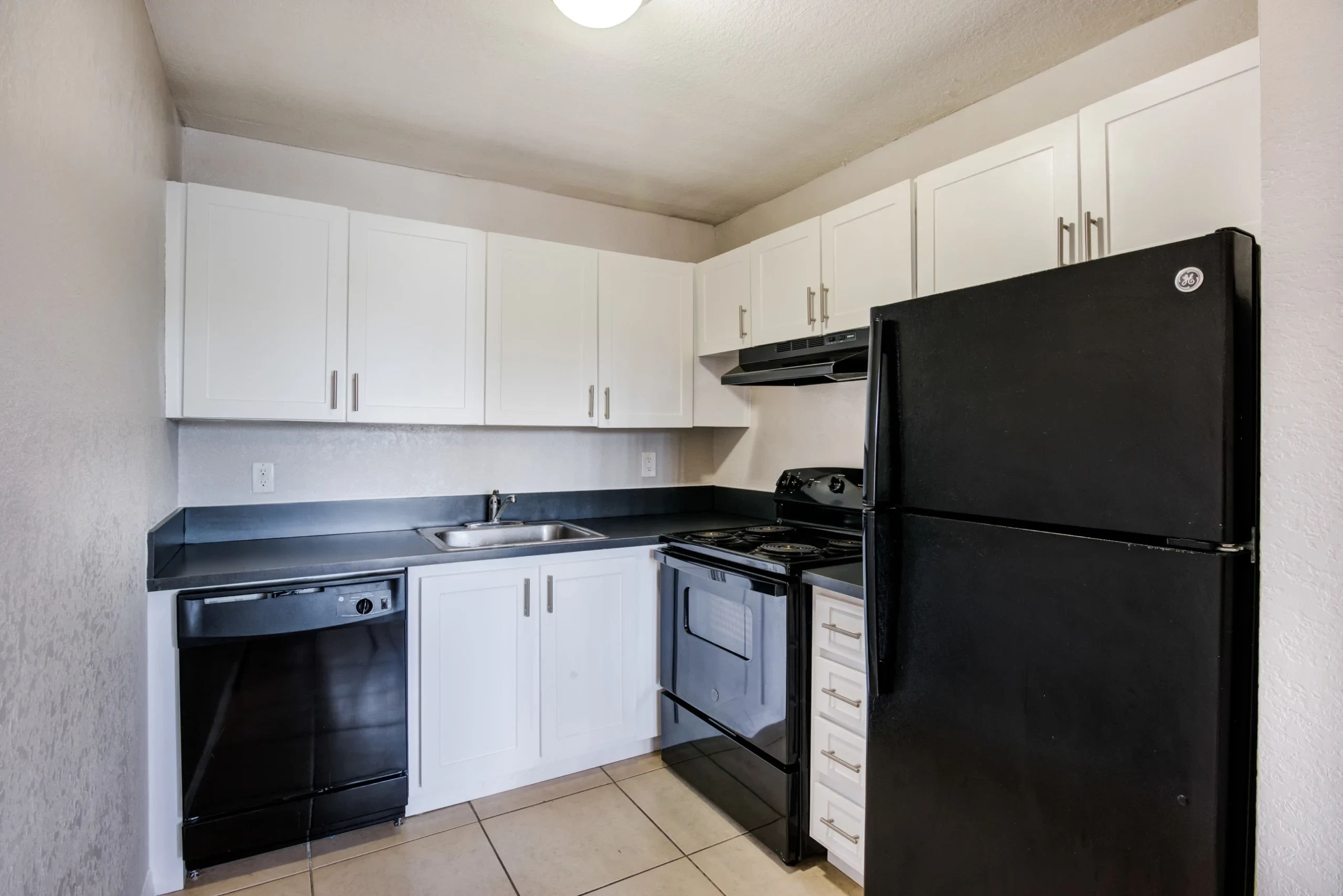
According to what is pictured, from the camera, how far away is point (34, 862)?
1.02m

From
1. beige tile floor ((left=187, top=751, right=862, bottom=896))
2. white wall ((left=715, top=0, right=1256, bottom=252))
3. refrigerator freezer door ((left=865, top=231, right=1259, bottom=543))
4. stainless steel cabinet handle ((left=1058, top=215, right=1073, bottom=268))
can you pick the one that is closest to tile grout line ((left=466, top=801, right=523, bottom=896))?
beige tile floor ((left=187, top=751, right=862, bottom=896))

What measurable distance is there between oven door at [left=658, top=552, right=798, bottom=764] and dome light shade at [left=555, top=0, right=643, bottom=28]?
1601 millimetres

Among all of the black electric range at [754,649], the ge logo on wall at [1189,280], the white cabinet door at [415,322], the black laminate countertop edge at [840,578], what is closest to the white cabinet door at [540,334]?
the white cabinet door at [415,322]

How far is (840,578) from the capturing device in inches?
74.6

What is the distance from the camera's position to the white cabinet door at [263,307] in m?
2.15

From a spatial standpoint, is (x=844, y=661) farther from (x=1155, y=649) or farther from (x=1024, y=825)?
(x=1155, y=649)

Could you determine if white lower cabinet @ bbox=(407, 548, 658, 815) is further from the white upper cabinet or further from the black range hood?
the black range hood

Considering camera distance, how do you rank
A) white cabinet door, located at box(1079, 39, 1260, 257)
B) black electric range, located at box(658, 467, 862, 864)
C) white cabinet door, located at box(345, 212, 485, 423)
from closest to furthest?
white cabinet door, located at box(1079, 39, 1260, 257) → black electric range, located at box(658, 467, 862, 864) → white cabinet door, located at box(345, 212, 485, 423)

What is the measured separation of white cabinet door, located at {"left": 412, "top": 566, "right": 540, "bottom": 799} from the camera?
2.24 m

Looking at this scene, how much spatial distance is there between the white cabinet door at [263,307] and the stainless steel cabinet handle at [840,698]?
1.86 metres

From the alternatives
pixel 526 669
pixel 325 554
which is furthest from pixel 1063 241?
pixel 325 554

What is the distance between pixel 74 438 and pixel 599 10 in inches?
→ 57.6

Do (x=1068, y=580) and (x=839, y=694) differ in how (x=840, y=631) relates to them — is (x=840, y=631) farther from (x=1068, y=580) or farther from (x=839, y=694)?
(x=1068, y=580)

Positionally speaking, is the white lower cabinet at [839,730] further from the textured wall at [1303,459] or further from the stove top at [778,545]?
the textured wall at [1303,459]
